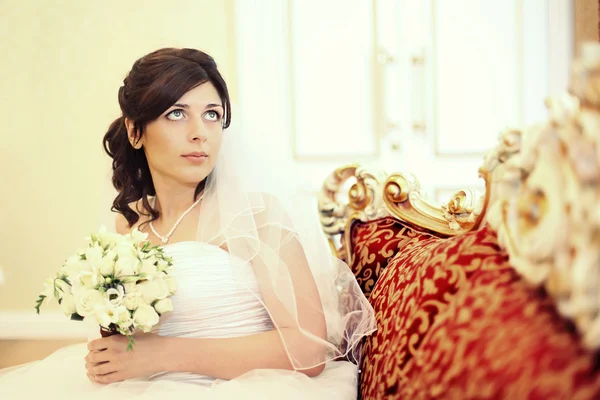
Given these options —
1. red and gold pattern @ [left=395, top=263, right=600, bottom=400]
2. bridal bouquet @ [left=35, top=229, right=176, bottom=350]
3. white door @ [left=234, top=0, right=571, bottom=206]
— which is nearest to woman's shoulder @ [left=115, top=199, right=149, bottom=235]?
bridal bouquet @ [left=35, top=229, right=176, bottom=350]

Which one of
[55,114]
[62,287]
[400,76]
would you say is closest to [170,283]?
[62,287]

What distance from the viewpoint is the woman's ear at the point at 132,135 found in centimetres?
196

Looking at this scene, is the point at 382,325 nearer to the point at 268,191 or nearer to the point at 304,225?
the point at 304,225

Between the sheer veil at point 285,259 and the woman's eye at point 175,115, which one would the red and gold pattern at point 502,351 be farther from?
the woman's eye at point 175,115

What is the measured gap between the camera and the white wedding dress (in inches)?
60.7

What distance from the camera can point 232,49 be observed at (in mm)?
3760

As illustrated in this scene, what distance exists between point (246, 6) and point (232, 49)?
265mm

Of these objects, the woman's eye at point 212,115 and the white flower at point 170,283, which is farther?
the woman's eye at point 212,115

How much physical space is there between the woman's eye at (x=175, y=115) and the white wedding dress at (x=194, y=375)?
365 millimetres

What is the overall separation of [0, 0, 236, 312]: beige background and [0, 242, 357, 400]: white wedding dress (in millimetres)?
2146

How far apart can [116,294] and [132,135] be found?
64 cm

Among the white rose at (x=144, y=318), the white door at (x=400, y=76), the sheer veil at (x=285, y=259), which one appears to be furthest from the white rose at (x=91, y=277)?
the white door at (x=400, y=76)

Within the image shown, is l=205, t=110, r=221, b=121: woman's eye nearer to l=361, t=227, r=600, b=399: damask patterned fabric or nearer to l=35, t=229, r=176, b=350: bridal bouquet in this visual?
l=35, t=229, r=176, b=350: bridal bouquet

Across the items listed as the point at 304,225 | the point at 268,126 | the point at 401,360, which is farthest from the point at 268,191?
the point at 268,126
